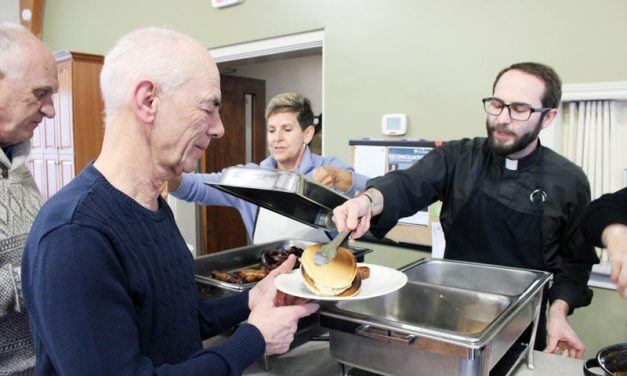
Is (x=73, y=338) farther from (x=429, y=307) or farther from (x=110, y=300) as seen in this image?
(x=429, y=307)

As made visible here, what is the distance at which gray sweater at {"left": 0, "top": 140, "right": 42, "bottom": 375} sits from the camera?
1124 mm

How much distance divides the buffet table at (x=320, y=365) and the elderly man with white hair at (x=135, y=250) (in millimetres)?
271

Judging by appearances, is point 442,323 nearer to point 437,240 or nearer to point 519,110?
point 519,110

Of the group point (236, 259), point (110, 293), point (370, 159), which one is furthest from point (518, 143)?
point (110, 293)

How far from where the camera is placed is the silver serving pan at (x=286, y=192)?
3.59 ft

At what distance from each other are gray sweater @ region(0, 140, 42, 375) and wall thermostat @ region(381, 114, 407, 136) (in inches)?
74.9

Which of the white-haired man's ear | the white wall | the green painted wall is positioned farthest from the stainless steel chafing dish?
the white wall

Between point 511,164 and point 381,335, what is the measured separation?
1025 mm

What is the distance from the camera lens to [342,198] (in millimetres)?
1260

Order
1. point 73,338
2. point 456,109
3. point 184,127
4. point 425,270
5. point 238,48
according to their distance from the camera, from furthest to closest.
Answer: point 238,48, point 456,109, point 425,270, point 184,127, point 73,338

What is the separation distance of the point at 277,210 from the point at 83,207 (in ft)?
2.06

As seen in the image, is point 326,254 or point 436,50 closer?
point 326,254

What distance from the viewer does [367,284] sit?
1101mm

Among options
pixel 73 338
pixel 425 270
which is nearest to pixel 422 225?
pixel 425 270
